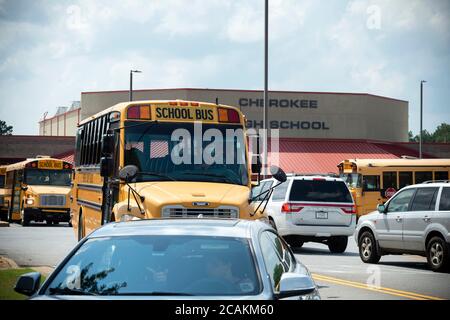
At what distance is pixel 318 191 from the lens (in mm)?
24812

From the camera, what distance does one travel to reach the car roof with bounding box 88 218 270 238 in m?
7.29

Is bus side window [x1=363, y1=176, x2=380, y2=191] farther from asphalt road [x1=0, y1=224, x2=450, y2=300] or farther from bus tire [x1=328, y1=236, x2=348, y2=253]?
bus tire [x1=328, y1=236, x2=348, y2=253]

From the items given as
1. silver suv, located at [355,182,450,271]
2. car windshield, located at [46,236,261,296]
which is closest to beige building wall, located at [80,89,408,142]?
silver suv, located at [355,182,450,271]

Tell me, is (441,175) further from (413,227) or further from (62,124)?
(62,124)

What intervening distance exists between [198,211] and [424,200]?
21.0 ft

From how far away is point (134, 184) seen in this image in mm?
15875

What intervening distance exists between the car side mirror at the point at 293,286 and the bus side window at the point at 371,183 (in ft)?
118

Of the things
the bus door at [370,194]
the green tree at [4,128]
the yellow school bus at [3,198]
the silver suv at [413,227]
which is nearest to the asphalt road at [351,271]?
the silver suv at [413,227]

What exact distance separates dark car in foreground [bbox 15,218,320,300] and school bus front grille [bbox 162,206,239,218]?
6.99 metres

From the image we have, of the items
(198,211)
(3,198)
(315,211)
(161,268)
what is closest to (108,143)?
(198,211)

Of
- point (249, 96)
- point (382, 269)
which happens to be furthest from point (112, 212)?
point (249, 96)

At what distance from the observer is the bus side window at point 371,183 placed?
140 ft

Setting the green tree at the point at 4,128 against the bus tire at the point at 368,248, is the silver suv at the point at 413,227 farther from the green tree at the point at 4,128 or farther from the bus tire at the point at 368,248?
the green tree at the point at 4,128

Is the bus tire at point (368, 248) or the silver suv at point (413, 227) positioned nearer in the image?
the silver suv at point (413, 227)
